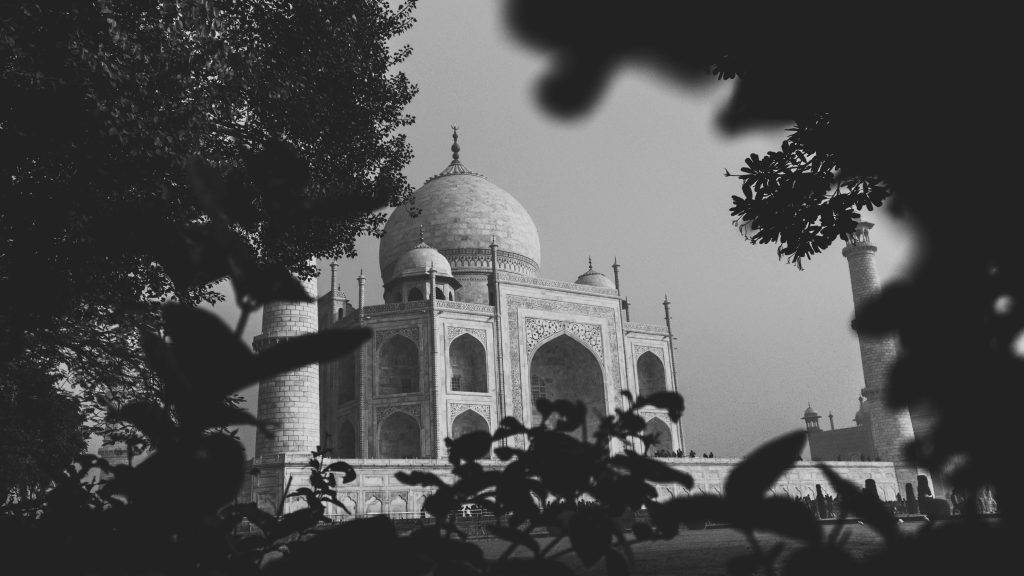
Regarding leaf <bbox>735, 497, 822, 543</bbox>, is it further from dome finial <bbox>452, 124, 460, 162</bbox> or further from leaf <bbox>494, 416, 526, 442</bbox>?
dome finial <bbox>452, 124, 460, 162</bbox>

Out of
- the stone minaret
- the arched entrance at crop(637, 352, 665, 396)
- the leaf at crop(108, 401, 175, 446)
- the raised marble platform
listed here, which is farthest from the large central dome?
the leaf at crop(108, 401, 175, 446)

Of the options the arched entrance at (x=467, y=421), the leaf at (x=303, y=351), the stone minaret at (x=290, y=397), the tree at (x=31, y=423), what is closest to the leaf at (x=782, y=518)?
the leaf at (x=303, y=351)

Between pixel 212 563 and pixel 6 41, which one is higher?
pixel 6 41

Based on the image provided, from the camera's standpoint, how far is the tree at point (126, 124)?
4820 mm

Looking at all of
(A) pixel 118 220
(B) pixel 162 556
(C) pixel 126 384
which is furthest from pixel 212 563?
(C) pixel 126 384

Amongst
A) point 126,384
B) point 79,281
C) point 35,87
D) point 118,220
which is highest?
point 35,87

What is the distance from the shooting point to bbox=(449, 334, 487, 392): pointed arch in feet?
67.0

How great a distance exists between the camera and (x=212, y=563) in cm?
73

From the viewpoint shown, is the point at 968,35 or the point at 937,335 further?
the point at 968,35

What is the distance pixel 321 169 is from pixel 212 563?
6466 millimetres

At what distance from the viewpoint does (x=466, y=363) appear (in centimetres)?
2078

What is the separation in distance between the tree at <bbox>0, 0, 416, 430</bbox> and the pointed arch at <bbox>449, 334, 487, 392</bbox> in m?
13.6

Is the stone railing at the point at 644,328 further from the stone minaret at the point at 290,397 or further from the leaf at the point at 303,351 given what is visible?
the leaf at the point at 303,351

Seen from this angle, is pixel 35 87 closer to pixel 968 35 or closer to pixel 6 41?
pixel 6 41
